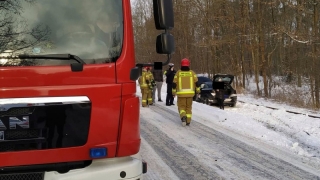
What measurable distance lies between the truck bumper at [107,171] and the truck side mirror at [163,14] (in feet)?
4.10

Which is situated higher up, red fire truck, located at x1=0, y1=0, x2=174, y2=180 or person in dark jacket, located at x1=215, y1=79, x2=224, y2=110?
red fire truck, located at x1=0, y1=0, x2=174, y2=180

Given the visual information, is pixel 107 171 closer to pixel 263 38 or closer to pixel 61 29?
pixel 61 29

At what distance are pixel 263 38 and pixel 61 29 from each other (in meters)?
24.7

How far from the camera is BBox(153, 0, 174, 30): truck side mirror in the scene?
301 cm

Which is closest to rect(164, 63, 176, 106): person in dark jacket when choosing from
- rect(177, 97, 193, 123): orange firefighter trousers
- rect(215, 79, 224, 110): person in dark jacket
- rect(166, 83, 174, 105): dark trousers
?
rect(166, 83, 174, 105): dark trousers

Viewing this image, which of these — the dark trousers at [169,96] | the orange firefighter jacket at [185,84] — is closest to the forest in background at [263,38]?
the dark trousers at [169,96]

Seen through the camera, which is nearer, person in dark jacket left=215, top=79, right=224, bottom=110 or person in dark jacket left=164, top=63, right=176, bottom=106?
person in dark jacket left=164, top=63, right=176, bottom=106

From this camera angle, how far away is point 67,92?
2594 mm

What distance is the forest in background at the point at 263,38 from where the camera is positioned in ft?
63.7

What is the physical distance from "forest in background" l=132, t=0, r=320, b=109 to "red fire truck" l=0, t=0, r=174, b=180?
1432 centimetres

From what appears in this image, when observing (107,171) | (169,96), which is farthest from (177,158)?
(169,96)

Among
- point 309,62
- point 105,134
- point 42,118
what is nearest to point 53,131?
point 42,118

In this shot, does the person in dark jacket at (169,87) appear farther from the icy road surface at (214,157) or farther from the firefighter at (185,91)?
the icy road surface at (214,157)

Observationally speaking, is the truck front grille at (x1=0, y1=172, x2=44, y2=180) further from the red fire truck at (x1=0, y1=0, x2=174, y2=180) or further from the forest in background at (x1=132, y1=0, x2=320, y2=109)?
the forest in background at (x1=132, y1=0, x2=320, y2=109)
